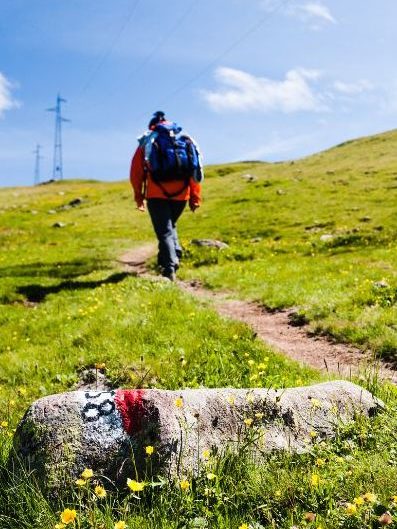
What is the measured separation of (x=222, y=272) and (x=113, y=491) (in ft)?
41.3

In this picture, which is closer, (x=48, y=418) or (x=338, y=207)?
(x=48, y=418)

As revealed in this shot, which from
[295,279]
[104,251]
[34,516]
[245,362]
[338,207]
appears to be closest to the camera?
[34,516]

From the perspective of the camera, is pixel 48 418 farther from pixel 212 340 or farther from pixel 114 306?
pixel 114 306

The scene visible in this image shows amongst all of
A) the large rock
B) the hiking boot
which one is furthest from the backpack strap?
the large rock

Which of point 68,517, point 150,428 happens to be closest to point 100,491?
point 68,517

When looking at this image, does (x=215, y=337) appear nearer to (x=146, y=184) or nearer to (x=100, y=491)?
(x=100, y=491)

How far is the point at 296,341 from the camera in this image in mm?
9516

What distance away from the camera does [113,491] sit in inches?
159

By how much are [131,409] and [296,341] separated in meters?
5.70

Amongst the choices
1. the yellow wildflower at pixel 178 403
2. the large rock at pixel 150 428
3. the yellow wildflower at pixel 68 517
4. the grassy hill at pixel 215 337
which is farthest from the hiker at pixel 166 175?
the yellow wildflower at pixel 68 517

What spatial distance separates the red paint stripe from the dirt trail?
212cm

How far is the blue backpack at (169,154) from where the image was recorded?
13875 mm

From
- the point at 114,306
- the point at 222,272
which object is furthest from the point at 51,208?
the point at 114,306

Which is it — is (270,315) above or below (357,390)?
below
